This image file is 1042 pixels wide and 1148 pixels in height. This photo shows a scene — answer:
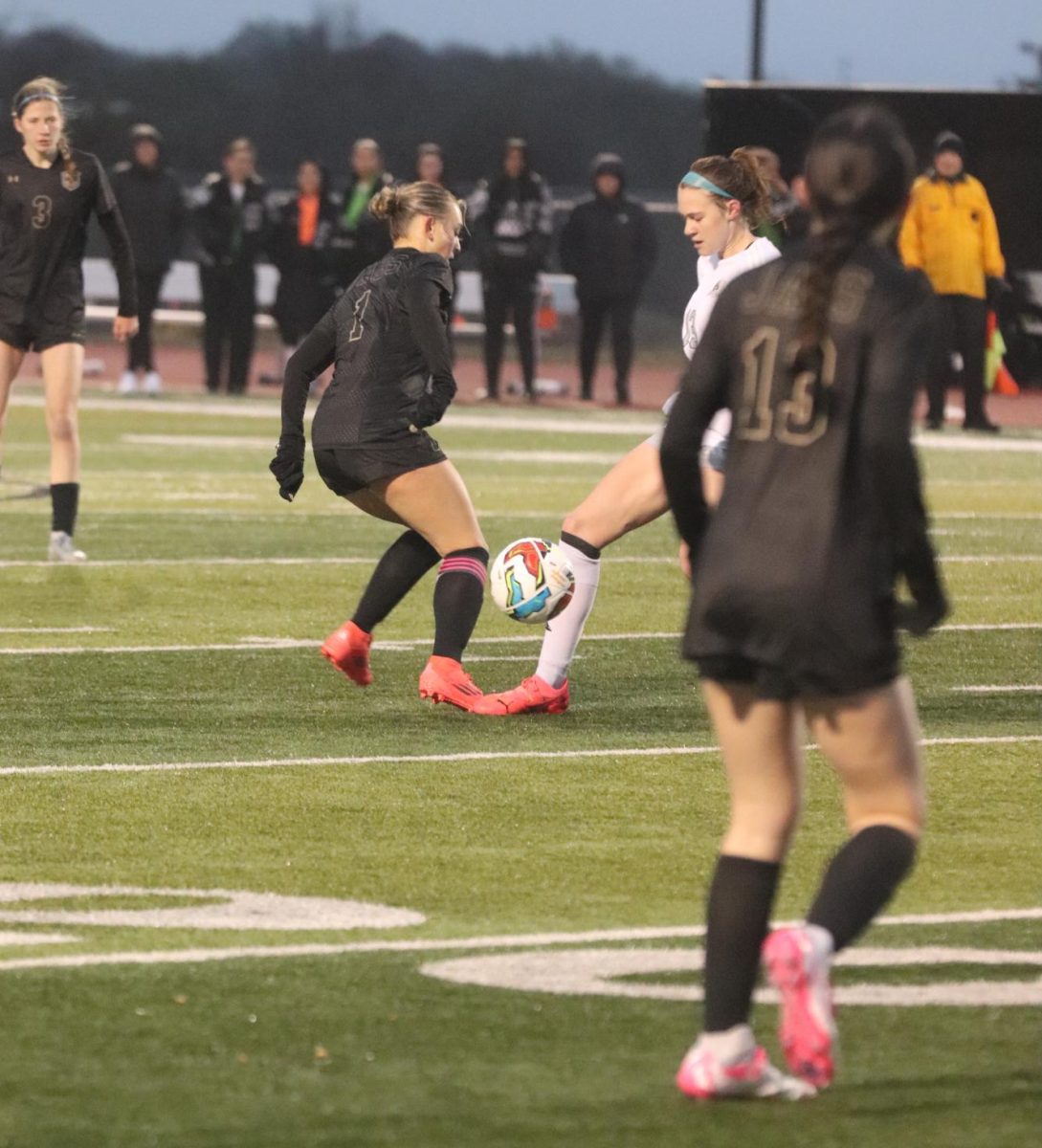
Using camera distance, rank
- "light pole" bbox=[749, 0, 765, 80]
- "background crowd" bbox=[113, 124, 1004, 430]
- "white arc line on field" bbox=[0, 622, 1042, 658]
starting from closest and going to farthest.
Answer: "white arc line on field" bbox=[0, 622, 1042, 658], "background crowd" bbox=[113, 124, 1004, 430], "light pole" bbox=[749, 0, 765, 80]

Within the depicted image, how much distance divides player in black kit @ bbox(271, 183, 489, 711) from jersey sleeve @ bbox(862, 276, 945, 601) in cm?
480

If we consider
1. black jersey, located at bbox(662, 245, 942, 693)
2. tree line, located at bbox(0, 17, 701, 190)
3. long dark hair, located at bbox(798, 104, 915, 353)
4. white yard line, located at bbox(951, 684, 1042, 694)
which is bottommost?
tree line, located at bbox(0, 17, 701, 190)

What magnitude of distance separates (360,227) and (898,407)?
22742 mm

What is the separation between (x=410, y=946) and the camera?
6.11 metres

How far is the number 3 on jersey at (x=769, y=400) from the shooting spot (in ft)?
15.7

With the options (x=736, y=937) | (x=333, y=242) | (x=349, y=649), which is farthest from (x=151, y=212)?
(x=736, y=937)

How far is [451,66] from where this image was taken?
71.4 meters

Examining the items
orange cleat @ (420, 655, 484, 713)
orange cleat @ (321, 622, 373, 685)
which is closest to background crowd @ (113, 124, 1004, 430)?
orange cleat @ (321, 622, 373, 685)

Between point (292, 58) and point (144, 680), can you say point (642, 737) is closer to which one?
point (144, 680)

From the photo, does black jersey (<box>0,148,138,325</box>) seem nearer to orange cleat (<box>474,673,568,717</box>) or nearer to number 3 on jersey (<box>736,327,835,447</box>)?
orange cleat (<box>474,673,568,717</box>)

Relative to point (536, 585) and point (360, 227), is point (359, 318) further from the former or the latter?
point (360, 227)

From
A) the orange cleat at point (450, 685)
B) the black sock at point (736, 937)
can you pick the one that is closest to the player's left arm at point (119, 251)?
the orange cleat at point (450, 685)

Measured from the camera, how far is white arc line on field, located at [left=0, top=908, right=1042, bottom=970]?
5.96m

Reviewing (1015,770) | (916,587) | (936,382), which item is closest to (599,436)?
(936,382)
